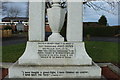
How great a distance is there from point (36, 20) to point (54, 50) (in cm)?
104

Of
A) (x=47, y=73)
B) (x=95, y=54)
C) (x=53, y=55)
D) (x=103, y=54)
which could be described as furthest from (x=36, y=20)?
(x=103, y=54)

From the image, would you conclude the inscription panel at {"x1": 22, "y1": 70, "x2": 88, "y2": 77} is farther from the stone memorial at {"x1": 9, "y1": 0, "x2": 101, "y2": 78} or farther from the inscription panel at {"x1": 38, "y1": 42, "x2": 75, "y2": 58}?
the inscription panel at {"x1": 38, "y1": 42, "x2": 75, "y2": 58}

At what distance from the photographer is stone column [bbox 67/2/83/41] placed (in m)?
5.77

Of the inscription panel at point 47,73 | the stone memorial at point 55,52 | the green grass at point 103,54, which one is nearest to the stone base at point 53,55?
the stone memorial at point 55,52

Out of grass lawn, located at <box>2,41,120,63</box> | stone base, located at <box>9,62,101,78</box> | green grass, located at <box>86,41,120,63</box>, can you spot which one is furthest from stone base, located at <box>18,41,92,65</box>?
green grass, located at <box>86,41,120,63</box>

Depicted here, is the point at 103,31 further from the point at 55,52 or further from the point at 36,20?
the point at 55,52

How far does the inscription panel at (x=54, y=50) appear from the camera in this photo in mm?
5551

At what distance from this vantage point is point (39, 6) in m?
5.80

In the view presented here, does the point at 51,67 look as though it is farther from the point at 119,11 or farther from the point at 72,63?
the point at 119,11

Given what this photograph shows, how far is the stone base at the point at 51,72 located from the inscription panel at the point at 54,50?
38 cm

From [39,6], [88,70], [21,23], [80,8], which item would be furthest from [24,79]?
[21,23]

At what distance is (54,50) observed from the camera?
5.55 meters

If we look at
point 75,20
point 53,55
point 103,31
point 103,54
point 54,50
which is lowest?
point 103,54

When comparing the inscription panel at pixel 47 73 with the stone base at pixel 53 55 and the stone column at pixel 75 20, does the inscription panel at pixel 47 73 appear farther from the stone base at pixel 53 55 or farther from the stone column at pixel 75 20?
the stone column at pixel 75 20
